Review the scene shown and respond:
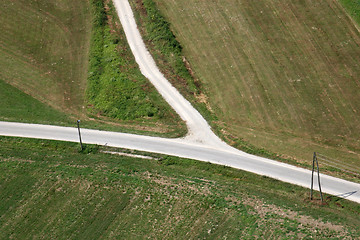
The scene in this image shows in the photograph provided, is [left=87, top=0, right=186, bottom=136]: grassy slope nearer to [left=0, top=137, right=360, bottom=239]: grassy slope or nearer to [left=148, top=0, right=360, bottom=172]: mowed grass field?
[left=148, top=0, right=360, bottom=172]: mowed grass field

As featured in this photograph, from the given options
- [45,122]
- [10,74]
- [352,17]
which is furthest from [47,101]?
[352,17]

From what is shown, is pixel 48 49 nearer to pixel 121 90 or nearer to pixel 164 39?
pixel 121 90

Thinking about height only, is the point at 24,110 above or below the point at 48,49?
below

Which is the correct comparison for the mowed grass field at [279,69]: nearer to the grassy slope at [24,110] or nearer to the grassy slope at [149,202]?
the grassy slope at [149,202]

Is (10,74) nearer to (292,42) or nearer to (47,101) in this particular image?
(47,101)

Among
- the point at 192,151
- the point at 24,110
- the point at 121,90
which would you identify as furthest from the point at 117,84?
the point at 192,151
